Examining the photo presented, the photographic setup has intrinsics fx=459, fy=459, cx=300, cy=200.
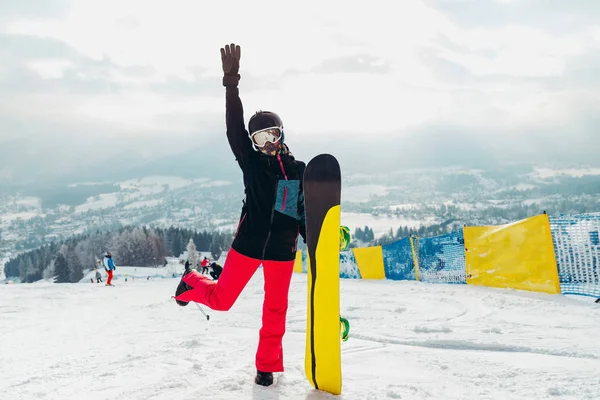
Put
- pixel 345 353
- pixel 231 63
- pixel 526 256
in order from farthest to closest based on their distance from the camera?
pixel 526 256, pixel 345 353, pixel 231 63

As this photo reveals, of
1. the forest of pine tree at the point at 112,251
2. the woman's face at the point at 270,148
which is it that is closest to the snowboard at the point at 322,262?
the woman's face at the point at 270,148

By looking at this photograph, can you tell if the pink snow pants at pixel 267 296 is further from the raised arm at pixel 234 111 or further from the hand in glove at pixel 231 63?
the hand in glove at pixel 231 63

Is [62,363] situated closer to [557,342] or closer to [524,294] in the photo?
[557,342]

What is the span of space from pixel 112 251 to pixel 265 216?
424 feet

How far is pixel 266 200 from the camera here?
10.1 feet

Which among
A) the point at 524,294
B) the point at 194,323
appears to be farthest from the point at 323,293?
the point at 524,294

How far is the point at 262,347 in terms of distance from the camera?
3023 mm

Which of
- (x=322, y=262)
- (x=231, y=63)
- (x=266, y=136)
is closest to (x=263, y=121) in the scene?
(x=266, y=136)

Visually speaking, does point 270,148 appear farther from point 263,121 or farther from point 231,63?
point 231,63

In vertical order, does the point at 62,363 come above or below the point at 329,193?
below

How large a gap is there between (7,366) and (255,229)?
2.52 meters

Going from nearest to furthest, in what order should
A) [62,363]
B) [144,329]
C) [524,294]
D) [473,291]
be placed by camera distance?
[62,363] < [144,329] < [524,294] < [473,291]

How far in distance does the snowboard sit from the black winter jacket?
24 cm

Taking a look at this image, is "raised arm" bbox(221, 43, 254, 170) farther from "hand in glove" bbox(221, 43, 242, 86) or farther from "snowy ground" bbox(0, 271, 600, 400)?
"snowy ground" bbox(0, 271, 600, 400)
